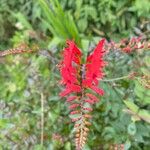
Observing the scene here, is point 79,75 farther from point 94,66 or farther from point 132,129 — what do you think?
point 132,129

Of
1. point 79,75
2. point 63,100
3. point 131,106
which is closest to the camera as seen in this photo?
point 79,75

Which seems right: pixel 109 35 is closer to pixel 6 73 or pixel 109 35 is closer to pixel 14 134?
pixel 6 73

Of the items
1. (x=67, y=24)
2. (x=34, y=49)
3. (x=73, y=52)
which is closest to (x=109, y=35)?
(x=67, y=24)

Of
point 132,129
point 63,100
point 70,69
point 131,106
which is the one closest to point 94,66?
point 70,69

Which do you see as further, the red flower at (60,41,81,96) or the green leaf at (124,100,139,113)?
the green leaf at (124,100,139,113)

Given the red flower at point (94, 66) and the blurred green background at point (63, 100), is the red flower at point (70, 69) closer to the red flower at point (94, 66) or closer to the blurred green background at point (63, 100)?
the red flower at point (94, 66)

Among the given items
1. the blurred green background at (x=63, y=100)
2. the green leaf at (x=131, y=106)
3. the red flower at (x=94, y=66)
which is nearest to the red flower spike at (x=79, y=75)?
the red flower at (x=94, y=66)

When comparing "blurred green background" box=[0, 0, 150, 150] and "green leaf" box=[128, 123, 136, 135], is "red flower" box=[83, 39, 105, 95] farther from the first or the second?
"green leaf" box=[128, 123, 136, 135]

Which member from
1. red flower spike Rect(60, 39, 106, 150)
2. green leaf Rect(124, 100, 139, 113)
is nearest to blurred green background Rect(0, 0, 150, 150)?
green leaf Rect(124, 100, 139, 113)

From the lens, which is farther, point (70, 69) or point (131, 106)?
point (131, 106)
